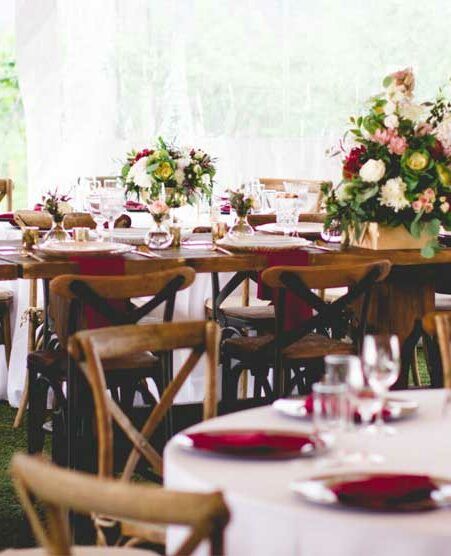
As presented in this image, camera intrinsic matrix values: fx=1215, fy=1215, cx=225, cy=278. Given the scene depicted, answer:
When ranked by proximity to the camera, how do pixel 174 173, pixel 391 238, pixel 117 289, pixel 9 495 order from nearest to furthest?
pixel 117 289
pixel 9 495
pixel 391 238
pixel 174 173

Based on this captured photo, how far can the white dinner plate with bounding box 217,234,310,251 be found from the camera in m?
4.44

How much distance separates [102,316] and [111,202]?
1.98ft

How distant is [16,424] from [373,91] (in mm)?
4097

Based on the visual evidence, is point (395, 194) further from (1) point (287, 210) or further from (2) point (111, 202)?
(2) point (111, 202)

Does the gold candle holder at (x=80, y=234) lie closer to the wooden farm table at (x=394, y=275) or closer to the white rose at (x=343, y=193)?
the wooden farm table at (x=394, y=275)

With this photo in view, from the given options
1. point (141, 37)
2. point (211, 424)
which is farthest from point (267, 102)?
point (211, 424)

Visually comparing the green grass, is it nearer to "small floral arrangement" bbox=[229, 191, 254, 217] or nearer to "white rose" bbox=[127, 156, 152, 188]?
"white rose" bbox=[127, 156, 152, 188]

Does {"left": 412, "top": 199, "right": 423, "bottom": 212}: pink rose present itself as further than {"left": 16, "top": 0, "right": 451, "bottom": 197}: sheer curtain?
No

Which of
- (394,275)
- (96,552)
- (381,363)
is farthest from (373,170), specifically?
(96,552)

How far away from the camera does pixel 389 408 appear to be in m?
2.47

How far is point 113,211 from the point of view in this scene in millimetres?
4594

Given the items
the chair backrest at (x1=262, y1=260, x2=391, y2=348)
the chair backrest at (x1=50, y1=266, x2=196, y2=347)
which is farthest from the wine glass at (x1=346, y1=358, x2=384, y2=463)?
the chair backrest at (x1=262, y1=260, x2=391, y2=348)

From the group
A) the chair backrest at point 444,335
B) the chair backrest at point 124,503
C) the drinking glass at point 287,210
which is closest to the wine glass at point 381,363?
the chair backrest at point 444,335

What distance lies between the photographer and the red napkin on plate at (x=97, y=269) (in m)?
4.12
